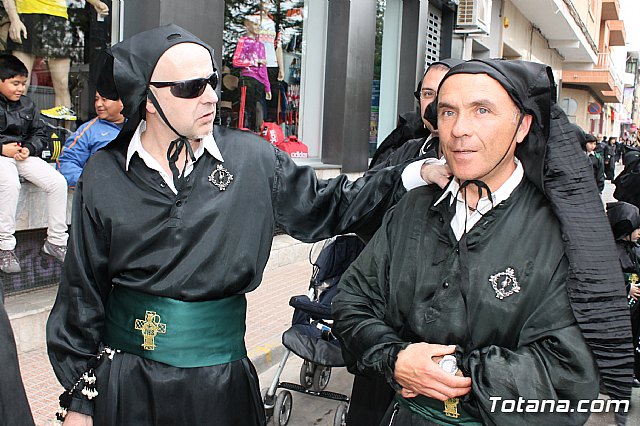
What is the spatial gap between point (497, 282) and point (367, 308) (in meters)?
0.44

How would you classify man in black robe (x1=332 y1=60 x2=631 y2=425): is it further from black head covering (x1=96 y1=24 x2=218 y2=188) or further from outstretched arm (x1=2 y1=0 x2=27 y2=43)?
outstretched arm (x1=2 y1=0 x2=27 y2=43)

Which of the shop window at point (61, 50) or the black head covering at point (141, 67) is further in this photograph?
the shop window at point (61, 50)

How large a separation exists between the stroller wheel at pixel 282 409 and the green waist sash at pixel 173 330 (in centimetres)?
216

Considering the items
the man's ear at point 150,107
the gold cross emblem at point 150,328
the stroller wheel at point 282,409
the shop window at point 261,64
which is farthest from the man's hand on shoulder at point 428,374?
the shop window at point 261,64

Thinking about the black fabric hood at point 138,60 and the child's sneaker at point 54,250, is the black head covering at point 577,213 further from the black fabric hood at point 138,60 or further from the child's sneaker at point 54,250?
the child's sneaker at point 54,250

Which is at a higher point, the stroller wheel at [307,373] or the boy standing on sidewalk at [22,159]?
the boy standing on sidewalk at [22,159]

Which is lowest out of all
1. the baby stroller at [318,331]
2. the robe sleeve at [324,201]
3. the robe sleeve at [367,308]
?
the baby stroller at [318,331]

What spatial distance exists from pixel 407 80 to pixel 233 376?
35.4 feet

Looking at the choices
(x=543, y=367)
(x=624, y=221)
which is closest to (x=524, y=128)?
(x=543, y=367)

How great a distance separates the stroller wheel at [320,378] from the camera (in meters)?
4.77

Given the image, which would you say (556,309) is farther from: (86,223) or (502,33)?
(502,33)

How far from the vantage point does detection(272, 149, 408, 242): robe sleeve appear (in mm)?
2490

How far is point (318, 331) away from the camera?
4.37 meters

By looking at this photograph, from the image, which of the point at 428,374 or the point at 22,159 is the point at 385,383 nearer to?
the point at 428,374
